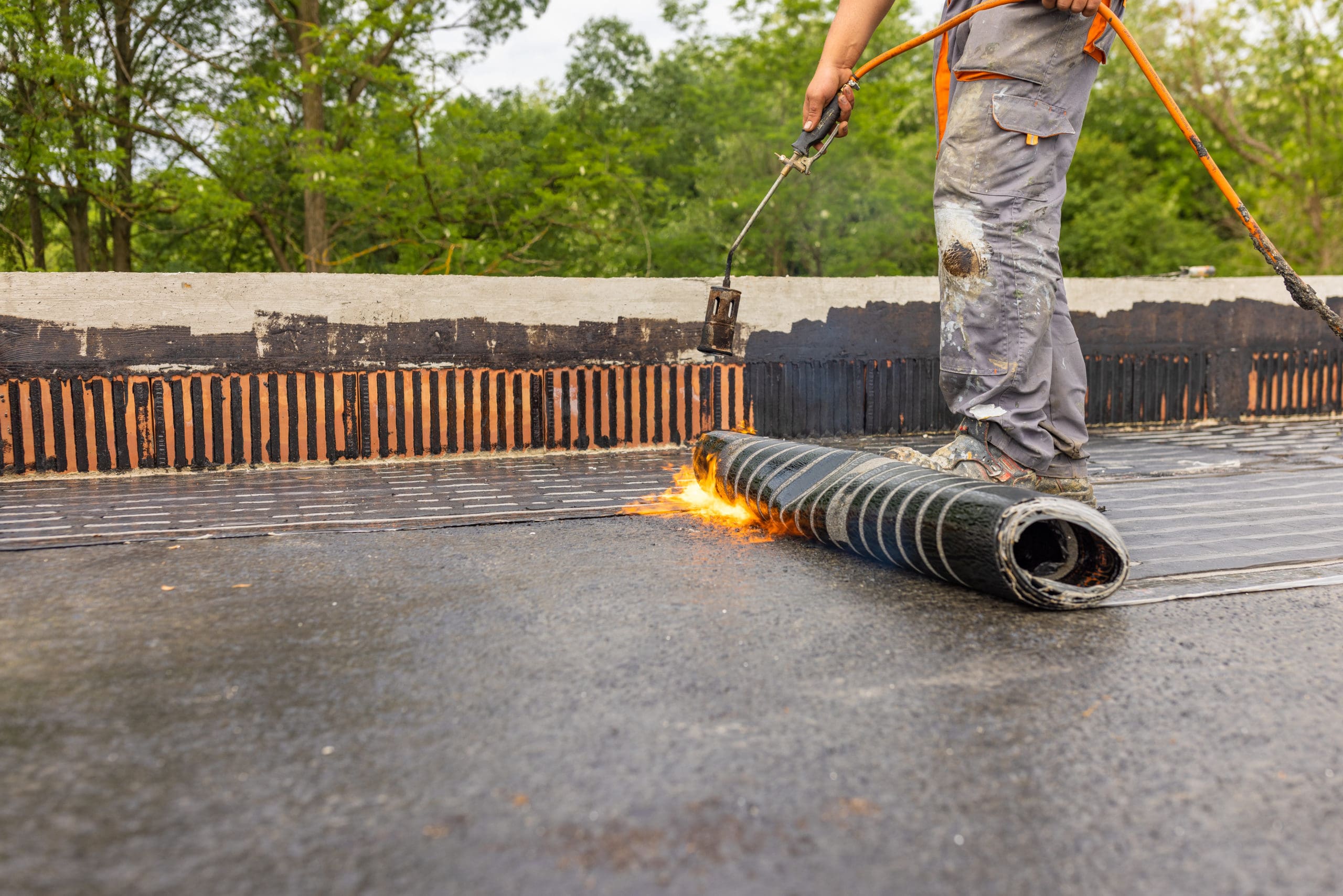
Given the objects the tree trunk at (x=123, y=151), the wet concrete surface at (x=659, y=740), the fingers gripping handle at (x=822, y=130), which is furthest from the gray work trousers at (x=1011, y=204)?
the tree trunk at (x=123, y=151)

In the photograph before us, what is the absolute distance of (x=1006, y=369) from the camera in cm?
342

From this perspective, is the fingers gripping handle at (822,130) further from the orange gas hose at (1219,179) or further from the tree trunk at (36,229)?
the tree trunk at (36,229)

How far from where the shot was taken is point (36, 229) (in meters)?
16.8

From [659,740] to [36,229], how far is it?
19.2 m

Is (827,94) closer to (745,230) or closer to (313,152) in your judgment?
(745,230)

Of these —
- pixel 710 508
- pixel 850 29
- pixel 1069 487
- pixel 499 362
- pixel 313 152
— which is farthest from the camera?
pixel 313 152

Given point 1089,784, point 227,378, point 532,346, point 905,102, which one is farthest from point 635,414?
point 905,102

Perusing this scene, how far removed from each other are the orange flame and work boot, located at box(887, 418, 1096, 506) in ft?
1.73

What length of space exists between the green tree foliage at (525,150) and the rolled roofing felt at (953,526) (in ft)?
31.5

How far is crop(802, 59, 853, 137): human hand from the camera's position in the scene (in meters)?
3.76

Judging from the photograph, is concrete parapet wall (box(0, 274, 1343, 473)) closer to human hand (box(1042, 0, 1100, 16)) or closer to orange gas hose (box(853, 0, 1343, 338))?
orange gas hose (box(853, 0, 1343, 338))

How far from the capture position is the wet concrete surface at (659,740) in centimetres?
125

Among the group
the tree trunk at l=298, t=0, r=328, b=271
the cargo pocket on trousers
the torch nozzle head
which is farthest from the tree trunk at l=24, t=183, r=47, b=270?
→ the cargo pocket on trousers

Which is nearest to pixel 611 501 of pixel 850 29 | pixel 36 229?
pixel 850 29
